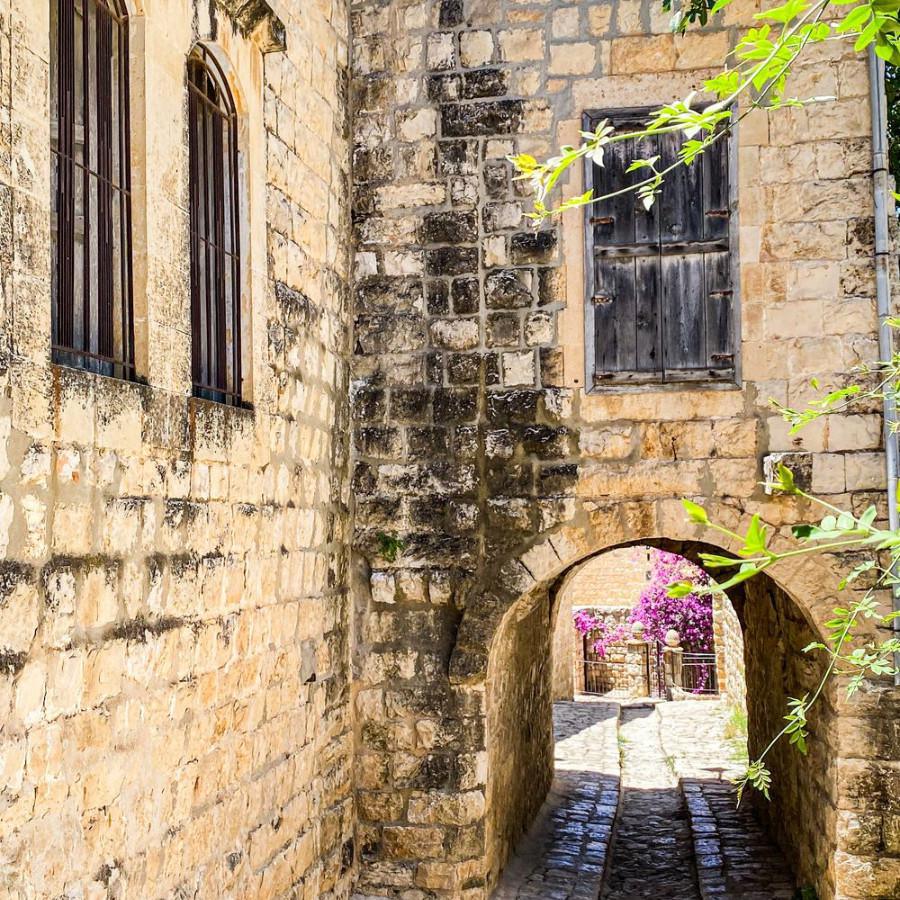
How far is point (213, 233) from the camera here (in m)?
4.30

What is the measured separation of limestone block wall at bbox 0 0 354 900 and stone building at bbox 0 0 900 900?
0.10 ft

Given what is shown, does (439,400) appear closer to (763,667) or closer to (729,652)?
(763,667)

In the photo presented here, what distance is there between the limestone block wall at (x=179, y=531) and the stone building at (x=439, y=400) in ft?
0.10

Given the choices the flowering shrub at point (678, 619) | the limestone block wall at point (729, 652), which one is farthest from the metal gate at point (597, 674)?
the limestone block wall at point (729, 652)

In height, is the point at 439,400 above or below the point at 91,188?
below

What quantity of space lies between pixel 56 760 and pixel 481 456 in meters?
3.12

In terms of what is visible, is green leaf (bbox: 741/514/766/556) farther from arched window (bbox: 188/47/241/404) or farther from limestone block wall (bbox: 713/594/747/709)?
limestone block wall (bbox: 713/594/747/709)

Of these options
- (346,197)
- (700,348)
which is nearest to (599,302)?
(700,348)

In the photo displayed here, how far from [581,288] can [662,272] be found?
1.41 ft

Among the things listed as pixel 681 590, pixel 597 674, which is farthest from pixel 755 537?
pixel 597 674

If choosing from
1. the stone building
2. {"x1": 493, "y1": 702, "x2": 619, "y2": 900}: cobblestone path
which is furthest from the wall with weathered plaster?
the stone building

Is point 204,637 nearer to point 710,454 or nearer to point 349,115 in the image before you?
point 710,454

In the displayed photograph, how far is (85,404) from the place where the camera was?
312 cm

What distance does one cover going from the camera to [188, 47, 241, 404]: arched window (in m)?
4.17
